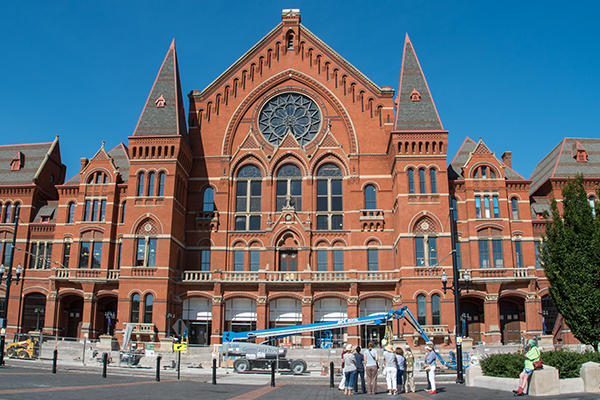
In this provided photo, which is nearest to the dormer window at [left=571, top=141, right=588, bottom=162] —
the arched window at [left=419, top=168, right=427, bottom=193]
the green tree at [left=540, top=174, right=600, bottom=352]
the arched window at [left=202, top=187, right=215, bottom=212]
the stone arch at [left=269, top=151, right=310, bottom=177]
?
the arched window at [left=419, top=168, right=427, bottom=193]

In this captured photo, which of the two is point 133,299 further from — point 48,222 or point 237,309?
point 48,222

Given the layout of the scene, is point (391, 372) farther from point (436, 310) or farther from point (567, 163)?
point (567, 163)

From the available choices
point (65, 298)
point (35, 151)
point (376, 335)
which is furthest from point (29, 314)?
point (376, 335)

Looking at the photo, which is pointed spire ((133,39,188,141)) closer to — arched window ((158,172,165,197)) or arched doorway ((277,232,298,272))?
arched window ((158,172,165,197))

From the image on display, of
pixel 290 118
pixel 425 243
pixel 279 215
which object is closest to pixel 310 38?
pixel 290 118

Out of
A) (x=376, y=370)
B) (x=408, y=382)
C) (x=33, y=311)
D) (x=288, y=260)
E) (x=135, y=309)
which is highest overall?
(x=288, y=260)

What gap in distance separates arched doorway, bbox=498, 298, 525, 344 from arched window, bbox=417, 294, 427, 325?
7.67 metres

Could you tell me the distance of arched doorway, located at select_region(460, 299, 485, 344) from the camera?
147 ft

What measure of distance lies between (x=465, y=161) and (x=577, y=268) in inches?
782

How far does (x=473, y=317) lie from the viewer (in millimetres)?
44906

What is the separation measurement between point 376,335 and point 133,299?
764 inches

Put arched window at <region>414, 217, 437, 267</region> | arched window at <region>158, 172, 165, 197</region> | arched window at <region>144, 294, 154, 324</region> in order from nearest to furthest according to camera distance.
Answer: arched window at <region>144, 294, 154, 324</region> < arched window at <region>414, 217, 437, 267</region> < arched window at <region>158, 172, 165, 197</region>

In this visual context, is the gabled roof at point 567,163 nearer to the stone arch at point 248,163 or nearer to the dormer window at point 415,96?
the dormer window at point 415,96

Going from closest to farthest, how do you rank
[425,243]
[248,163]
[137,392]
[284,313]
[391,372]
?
[137,392] → [391,372] → [425,243] → [284,313] → [248,163]
